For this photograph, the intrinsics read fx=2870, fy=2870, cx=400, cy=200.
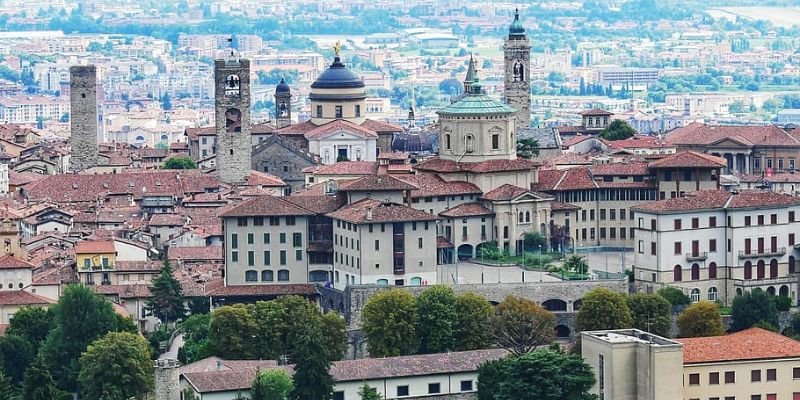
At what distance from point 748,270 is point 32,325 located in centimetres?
1738

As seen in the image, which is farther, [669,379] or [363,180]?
[363,180]

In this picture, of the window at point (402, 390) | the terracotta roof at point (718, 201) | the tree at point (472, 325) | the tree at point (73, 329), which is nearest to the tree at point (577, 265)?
the terracotta roof at point (718, 201)

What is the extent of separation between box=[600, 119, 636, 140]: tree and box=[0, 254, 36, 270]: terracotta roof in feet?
120

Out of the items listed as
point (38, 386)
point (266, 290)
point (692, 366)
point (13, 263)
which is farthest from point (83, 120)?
point (692, 366)

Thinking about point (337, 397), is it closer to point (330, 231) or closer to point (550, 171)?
point (330, 231)

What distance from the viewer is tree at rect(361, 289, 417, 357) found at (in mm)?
64312

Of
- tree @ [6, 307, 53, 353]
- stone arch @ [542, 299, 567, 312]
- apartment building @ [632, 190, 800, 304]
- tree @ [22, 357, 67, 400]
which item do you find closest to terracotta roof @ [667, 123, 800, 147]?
apartment building @ [632, 190, 800, 304]

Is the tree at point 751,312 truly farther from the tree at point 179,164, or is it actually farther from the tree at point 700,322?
the tree at point 179,164

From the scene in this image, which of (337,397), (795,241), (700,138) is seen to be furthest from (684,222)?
(700,138)

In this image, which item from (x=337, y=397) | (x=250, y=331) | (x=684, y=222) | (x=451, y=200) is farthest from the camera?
(x=451, y=200)

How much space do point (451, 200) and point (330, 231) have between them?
15.5 feet

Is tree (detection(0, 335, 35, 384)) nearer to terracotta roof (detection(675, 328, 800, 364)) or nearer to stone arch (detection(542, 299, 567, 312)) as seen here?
stone arch (detection(542, 299, 567, 312))

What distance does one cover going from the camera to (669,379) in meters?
56.2

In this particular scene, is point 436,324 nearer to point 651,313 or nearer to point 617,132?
point 651,313
